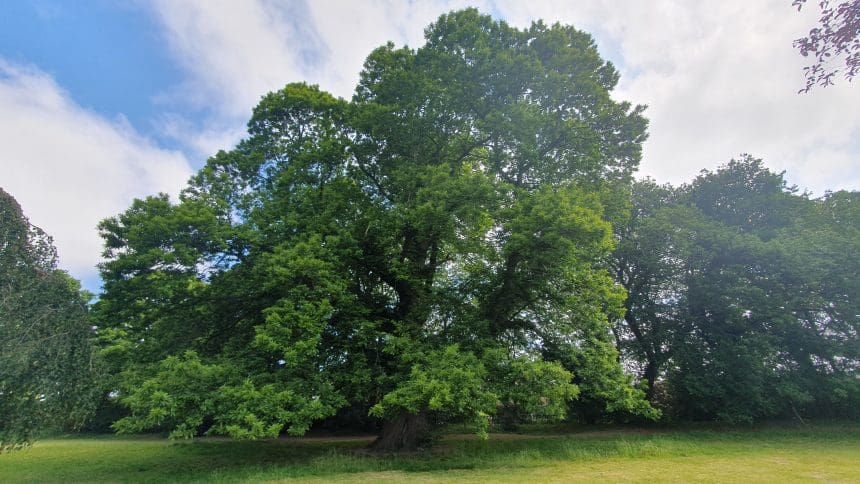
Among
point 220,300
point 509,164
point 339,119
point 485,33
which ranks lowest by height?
point 220,300

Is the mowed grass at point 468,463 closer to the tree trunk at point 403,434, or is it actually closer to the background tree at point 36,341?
the tree trunk at point 403,434

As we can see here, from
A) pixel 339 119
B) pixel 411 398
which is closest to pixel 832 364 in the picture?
pixel 411 398

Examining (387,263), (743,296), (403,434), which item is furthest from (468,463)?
(743,296)

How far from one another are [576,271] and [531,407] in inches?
165

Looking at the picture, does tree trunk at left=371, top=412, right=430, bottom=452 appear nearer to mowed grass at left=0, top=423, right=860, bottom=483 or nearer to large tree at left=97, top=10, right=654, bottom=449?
large tree at left=97, top=10, right=654, bottom=449

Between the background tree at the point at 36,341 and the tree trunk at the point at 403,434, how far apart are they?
7.37m

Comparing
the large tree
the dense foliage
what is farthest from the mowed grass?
the dense foliage

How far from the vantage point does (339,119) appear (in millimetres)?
13961

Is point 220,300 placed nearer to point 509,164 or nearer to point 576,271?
point 509,164

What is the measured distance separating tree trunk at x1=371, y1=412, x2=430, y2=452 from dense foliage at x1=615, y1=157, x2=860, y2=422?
47.4 ft

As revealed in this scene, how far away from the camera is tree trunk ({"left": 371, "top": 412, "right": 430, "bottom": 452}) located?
39.9ft

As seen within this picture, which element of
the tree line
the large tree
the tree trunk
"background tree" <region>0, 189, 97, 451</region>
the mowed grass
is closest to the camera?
"background tree" <region>0, 189, 97, 451</region>

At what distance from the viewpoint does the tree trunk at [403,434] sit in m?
12.1

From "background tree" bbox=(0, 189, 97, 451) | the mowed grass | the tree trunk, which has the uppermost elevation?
"background tree" bbox=(0, 189, 97, 451)
